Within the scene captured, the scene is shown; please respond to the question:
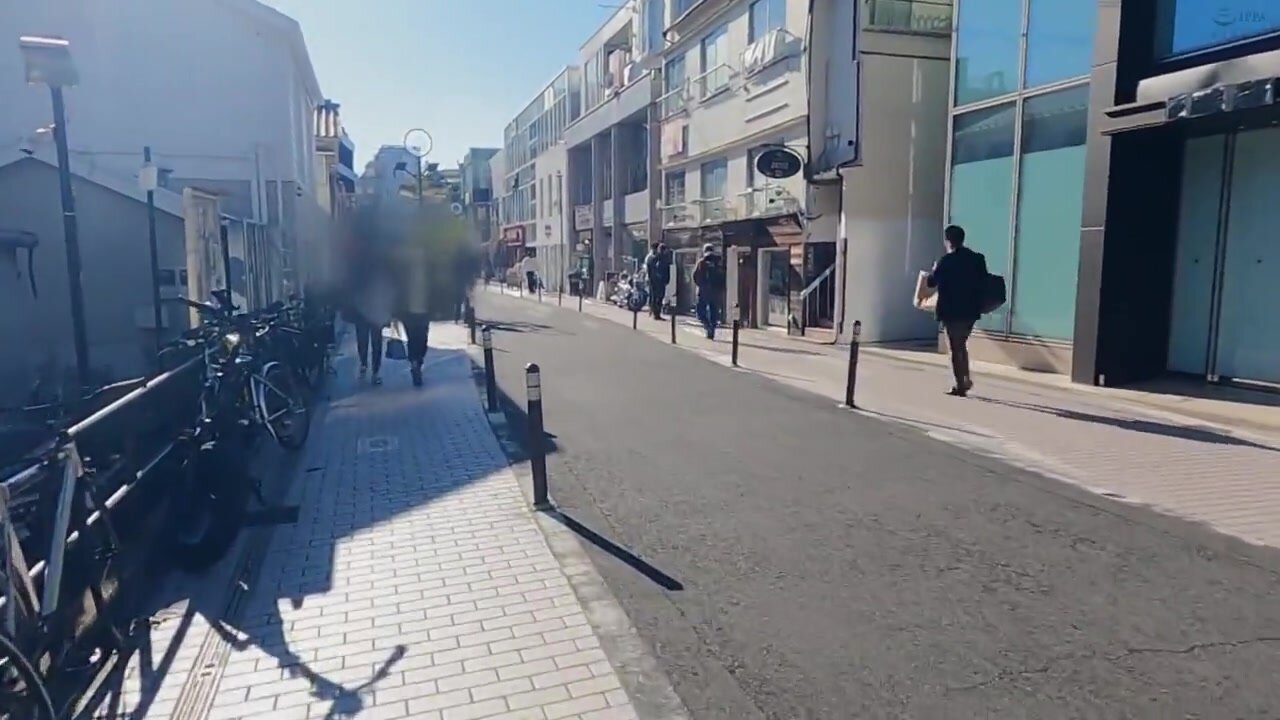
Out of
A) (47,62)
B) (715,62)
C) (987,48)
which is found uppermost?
(715,62)

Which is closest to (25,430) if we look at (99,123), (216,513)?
(216,513)

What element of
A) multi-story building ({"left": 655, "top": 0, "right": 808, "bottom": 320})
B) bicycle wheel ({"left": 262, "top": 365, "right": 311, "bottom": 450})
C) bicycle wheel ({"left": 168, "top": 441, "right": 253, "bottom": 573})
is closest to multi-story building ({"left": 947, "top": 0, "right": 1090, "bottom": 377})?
multi-story building ({"left": 655, "top": 0, "right": 808, "bottom": 320})

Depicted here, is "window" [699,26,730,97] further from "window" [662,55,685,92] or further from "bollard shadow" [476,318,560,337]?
"bollard shadow" [476,318,560,337]

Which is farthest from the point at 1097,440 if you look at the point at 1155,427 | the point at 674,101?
the point at 674,101

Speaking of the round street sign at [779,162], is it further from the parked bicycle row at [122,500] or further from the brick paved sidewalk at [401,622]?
the brick paved sidewalk at [401,622]

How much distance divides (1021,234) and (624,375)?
6.50m

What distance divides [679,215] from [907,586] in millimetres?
23624

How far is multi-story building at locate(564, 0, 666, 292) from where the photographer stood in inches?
1252

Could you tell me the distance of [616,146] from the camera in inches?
1452

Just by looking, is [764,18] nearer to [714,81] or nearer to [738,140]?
[738,140]

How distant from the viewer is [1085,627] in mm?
4195

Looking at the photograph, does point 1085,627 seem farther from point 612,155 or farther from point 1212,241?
point 612,155

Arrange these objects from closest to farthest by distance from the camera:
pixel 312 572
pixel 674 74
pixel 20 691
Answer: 1. pixel 20 691
2. pixel 312 572
3. pixel 674 74

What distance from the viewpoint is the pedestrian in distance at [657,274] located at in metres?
23.5
